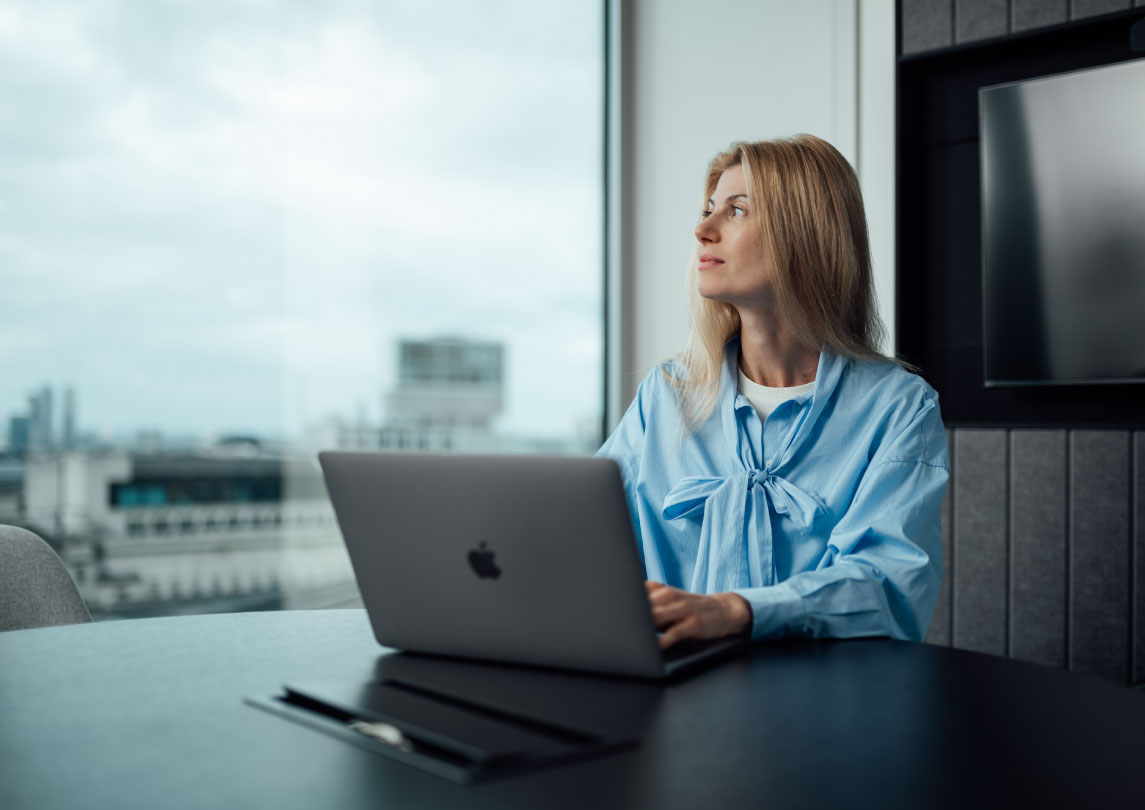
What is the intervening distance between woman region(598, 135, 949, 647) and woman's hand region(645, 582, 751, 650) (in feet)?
0.82

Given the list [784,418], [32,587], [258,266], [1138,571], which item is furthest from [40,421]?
[1138,571]

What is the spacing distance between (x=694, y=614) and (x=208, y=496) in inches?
75.8

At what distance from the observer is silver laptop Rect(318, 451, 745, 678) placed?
0.89m

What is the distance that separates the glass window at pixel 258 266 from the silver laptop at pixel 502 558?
1.68 meters

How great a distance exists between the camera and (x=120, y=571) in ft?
8.32

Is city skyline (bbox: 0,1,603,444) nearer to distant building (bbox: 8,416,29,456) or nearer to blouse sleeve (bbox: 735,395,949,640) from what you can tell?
distant building (bbox: 8,416,29,456)

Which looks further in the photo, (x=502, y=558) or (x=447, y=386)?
(x=447, y=386)

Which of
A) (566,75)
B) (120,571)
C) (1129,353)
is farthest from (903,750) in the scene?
(566,75)

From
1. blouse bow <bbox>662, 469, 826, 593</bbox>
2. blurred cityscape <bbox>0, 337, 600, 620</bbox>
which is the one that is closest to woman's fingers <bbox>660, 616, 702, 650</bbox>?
blouse bow <bbox>662, 469, 826, 593</bbox>

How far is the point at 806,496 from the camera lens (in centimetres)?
151

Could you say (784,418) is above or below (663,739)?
above

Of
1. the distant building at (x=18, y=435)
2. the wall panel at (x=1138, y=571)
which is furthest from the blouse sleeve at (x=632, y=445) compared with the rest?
the distant building at (x=18, y=435)

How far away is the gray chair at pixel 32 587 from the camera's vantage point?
55.9 inches

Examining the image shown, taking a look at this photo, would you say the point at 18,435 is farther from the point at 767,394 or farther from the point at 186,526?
the point at 767,394
